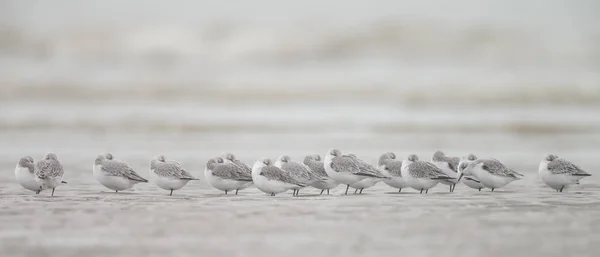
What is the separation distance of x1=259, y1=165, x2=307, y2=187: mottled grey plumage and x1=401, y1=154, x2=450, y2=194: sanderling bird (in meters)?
1.46

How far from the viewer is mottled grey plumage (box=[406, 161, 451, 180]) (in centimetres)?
1311

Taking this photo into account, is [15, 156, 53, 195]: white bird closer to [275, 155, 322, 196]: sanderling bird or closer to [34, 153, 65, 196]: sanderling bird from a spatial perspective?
[34, 153, 65, 196]: sanderling bird

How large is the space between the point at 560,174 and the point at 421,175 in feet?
6.02

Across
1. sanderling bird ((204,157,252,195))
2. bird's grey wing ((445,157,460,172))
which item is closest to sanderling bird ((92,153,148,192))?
sanderling bird ((204,157,252,195))

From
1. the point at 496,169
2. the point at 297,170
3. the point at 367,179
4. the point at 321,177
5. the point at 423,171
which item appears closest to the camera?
the point at 297,170

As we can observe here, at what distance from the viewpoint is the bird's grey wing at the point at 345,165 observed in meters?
13.1

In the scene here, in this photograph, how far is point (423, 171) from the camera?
1311 cm

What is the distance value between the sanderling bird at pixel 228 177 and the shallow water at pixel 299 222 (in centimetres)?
17

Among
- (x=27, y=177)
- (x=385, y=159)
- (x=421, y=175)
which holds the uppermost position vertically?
(x=385, y=159)

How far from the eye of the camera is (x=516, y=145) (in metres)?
22.2

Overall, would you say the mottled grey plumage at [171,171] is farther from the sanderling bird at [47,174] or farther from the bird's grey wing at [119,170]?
the sanderling bird at [47,174]

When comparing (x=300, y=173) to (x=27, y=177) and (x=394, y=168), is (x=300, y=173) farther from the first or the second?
(x=27, y=177)

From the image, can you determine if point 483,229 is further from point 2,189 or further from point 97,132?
point 97,132

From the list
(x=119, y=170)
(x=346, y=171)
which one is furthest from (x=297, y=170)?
(x=119, y=170)
